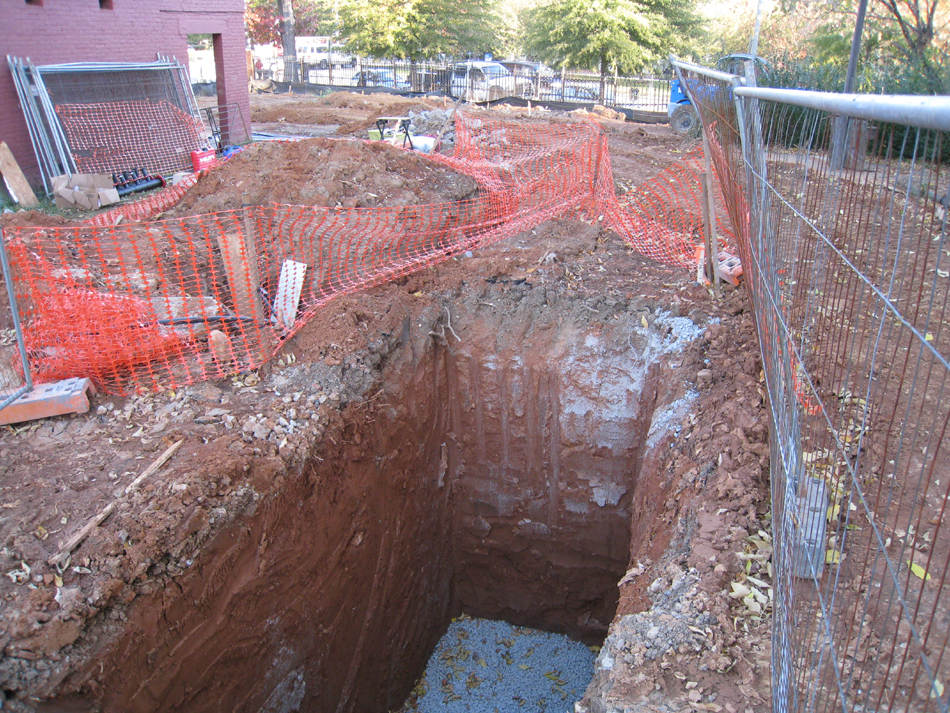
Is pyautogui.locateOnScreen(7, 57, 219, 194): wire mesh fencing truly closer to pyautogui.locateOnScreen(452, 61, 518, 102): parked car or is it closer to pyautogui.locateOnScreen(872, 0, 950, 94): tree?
pyautogui.locateOnScreen(452, 61, 518, 102): parked car

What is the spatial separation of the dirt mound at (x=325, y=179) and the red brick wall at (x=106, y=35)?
5.03m

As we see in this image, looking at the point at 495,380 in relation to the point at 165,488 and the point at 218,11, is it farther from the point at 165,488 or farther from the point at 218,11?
the point at 218,11

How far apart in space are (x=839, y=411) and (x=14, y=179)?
1347cm

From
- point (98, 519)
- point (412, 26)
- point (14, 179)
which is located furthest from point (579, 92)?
point (98, 519)

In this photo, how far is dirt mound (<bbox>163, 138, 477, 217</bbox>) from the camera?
29.7 feet

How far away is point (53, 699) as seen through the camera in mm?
3709

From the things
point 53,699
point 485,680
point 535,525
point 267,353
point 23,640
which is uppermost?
point 267,353

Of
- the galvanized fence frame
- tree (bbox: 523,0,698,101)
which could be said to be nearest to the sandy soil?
the galvanized fence frame

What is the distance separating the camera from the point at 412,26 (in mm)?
29422

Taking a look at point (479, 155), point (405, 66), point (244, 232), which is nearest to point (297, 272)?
point (244, 232)

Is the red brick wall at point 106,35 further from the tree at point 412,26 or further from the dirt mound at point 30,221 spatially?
the tree at point 412,26

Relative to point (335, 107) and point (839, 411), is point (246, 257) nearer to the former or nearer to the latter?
point (839, 411)

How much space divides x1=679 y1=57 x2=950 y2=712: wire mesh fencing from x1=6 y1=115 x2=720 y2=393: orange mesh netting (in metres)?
4.30

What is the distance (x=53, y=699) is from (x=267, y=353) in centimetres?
308
